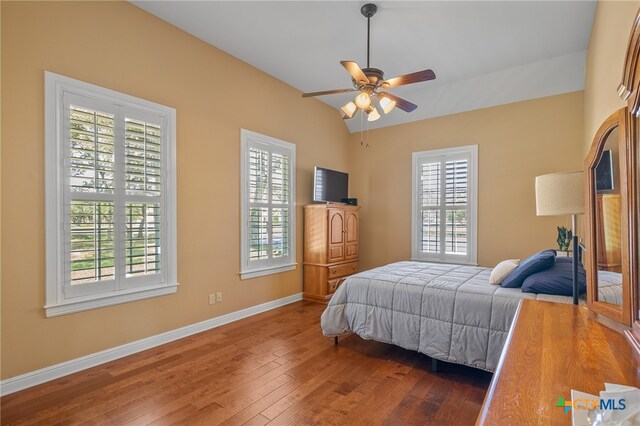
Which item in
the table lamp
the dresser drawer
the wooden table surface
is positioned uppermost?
the table lamp

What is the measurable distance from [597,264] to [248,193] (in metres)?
3.44

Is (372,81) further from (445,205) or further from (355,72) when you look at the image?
(445,205)

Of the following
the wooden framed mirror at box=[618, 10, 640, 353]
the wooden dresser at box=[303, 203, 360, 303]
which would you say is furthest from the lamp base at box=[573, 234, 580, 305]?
the wooden dresser at box=[303, 203, 360, 303]

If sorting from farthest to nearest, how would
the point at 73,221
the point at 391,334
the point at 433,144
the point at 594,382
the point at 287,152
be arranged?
the point at 433,144, the point at 287,152, the point at 391,334, the point at 73,221, the point at 594,382

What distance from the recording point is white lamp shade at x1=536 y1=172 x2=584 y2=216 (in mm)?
1875

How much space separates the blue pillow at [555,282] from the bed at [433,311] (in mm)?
45

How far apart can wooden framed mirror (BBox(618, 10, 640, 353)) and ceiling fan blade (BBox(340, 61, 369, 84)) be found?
5.59 feet

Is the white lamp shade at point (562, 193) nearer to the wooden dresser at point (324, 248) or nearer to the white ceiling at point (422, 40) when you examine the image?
the white ceiling at point (422, 40)

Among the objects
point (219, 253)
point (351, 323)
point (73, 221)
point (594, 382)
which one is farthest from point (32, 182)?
point (594, 382)

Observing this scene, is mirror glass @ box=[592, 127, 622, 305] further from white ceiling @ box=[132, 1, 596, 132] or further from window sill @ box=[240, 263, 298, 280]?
window sill @ box=[240, 263, 298, 280]

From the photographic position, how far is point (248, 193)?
4098mm

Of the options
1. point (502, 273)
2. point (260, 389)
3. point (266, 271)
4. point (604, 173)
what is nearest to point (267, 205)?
point (266, 271)

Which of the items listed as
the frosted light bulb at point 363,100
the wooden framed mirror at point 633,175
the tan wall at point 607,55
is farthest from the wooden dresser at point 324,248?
the wooden framed mirror at point 633,175

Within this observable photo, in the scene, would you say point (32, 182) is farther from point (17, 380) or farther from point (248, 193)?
point (248, 193)
